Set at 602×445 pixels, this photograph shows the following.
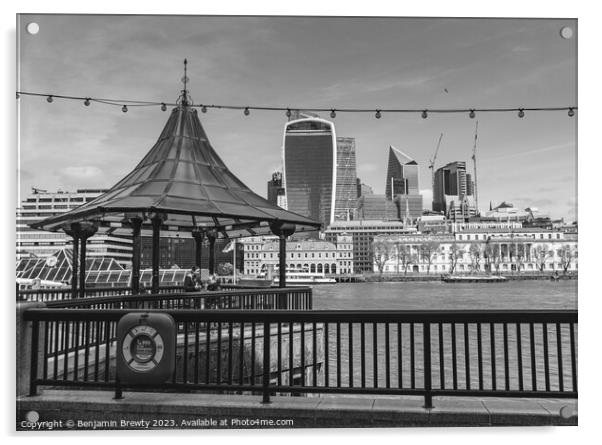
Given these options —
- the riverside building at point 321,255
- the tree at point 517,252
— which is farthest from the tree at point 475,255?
the riverside building at point 321,255

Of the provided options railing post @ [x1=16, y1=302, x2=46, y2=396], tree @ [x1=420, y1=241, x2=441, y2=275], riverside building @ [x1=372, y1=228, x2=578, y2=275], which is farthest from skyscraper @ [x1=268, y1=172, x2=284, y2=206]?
tree @ [x1=420, y1=241, x2=441, y2=275]

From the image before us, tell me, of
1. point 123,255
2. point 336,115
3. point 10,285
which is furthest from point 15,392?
point 123,255

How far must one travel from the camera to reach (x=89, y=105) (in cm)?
717

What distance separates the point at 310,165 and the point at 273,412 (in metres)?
7.99

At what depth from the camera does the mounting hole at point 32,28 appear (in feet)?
18.4

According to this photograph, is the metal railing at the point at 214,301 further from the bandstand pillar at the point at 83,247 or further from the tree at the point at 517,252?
the tree at the point at 517,252

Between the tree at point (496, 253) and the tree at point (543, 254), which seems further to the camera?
the tree at point (496, 253)

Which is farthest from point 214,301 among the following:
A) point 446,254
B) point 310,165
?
point 446,254

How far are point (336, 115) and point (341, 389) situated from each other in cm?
442

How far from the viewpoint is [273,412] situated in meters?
4.64

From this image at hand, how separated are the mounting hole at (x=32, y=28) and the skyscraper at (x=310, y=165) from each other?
3.84 metres

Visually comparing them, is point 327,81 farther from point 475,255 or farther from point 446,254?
point 446,254

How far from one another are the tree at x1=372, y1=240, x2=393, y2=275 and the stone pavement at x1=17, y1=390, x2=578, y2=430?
8881 centimetres
